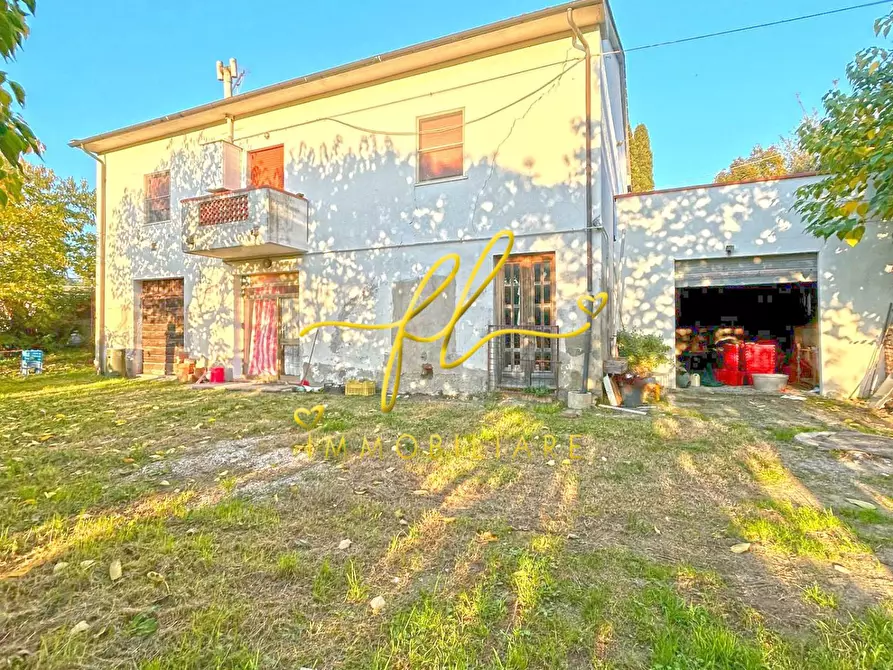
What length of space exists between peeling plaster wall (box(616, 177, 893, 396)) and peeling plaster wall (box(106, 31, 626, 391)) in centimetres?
175

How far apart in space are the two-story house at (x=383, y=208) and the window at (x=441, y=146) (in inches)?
1.3

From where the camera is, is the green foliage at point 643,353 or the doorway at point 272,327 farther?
the doorway at point 272,327

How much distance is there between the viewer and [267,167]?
1074cm

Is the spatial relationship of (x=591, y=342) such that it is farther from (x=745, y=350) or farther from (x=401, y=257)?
(x=745, y=350)

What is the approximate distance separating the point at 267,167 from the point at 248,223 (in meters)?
2.21

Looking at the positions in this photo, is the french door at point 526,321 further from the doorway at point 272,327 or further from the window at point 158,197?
the window at point 158,197

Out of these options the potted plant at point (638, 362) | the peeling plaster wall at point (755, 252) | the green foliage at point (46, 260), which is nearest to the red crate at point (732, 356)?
the peeling plaster wall at point (755, 252)

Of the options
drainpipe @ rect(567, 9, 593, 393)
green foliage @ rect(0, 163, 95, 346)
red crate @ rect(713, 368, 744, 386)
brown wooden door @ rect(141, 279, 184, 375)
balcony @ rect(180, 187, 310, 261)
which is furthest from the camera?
green foliage @ rect(0, 163, 95, 346)

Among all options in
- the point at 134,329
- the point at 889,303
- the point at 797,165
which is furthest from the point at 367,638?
the point at 797,165

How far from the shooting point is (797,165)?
22094 mm

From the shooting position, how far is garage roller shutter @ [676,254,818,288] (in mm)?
8570

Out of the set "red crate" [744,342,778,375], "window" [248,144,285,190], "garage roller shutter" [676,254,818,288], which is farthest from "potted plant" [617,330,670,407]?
"window" [248,144,285,190]

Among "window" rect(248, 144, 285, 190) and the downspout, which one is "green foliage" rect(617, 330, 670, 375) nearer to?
"window" rect(248, 144, 285, 190)

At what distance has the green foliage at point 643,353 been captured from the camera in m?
7.56
